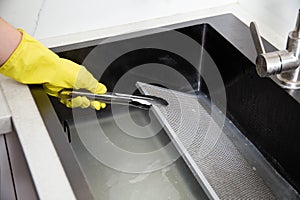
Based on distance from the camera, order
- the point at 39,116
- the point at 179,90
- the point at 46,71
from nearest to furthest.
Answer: the point at 39,116
the point at 46,71
the point at 179,90

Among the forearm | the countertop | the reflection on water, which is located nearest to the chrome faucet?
the countertop

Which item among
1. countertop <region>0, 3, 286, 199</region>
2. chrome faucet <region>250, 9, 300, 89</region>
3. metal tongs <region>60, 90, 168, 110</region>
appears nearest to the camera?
countertop <region>0, 3, 286, 199</region>

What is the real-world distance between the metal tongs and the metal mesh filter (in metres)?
0.02

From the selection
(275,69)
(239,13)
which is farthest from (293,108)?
(239,13)

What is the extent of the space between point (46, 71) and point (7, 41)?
0.33ft

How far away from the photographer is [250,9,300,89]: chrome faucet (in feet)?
2.69

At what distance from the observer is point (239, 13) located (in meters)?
1.20

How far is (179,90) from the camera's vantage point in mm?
1149

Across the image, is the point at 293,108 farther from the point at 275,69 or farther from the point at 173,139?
the point at 173,139

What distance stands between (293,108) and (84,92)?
45cm

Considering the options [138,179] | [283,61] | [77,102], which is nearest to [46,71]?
[77,102]

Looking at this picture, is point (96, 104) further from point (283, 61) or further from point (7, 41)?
point (283, 61)

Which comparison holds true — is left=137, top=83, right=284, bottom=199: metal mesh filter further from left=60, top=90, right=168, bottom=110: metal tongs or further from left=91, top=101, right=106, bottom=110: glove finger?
left=91, top=101, right=106, bottom=110: glove finger

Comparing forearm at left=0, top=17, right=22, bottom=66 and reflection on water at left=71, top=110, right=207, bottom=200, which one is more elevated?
forearm at left=0, top=17, right=22, bottom=66
